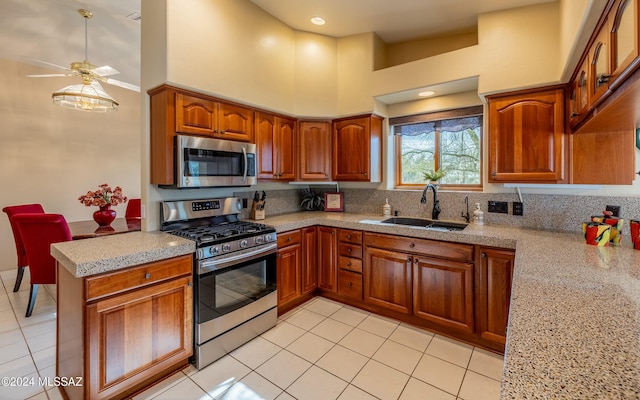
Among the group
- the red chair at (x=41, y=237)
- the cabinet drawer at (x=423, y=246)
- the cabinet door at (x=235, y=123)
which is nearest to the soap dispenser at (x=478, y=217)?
the cabinet drawer at (x=423, y=246)

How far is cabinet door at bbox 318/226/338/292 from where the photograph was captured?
3.02 m

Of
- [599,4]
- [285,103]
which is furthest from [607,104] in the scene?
[285,103]

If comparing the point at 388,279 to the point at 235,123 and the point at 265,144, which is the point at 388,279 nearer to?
the point at 265,144

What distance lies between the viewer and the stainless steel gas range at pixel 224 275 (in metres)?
2.03

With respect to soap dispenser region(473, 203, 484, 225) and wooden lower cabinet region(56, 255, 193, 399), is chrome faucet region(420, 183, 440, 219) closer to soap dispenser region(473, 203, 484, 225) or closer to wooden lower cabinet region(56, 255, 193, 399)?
soap dispenser region(473, 203, 484, 225)

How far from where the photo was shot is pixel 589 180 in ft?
6.82

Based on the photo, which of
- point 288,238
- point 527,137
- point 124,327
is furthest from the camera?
point 288,238

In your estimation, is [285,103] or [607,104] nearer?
[607,104]

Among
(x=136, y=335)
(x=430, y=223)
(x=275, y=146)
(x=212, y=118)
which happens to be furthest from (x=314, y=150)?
(x=136, y=335)

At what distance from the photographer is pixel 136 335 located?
1.73 m

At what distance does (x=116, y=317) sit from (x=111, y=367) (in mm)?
292

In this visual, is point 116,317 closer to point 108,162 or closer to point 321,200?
point 321,200

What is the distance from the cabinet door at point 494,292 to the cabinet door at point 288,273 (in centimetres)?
165

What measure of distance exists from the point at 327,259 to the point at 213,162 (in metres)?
1.54
